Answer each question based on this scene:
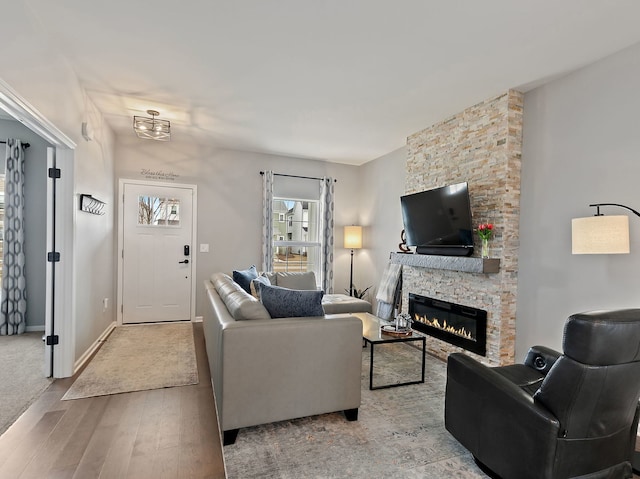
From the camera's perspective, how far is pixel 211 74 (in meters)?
3.05

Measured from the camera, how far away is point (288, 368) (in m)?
2.21

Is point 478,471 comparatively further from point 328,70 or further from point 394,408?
point 328,70

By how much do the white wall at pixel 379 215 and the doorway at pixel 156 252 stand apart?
9.72ft

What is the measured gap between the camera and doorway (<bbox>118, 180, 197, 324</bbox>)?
499 cm

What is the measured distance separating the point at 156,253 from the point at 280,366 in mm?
3748

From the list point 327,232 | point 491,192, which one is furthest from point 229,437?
point 327,232

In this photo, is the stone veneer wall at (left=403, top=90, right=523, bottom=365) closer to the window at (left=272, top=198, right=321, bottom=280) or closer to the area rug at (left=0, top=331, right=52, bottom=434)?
the window at (left=272, top=198, right=321, bottom=280)

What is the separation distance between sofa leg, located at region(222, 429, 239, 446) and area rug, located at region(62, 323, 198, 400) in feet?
3.53

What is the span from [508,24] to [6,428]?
171 inches

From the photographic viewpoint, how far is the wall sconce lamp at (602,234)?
7.35 ft

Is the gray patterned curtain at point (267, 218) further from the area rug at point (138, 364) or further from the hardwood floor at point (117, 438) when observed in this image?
the hardwood floor at point (117, 438)

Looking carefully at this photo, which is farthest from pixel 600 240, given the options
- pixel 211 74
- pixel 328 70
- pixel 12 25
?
pixel 12 25

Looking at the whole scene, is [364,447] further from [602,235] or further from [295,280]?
[295,280]

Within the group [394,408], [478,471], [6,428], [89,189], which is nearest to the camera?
[478,471]
